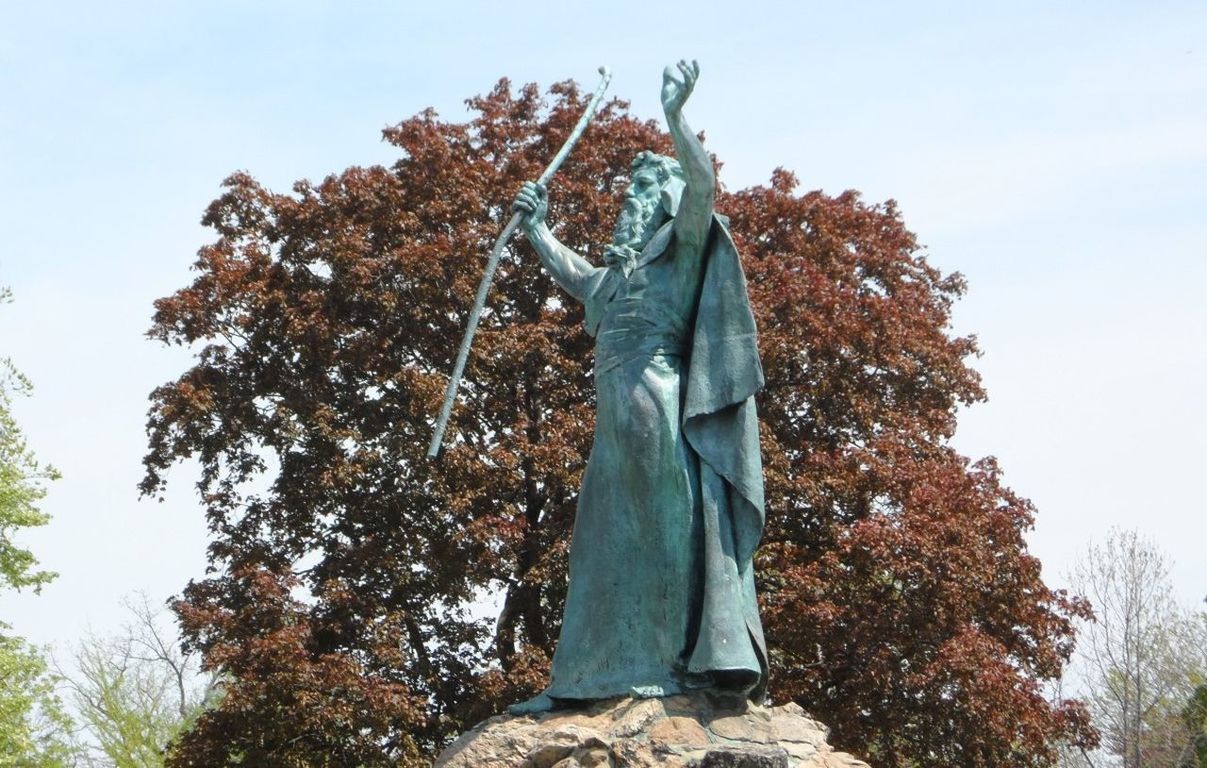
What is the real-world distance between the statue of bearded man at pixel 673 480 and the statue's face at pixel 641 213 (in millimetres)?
164

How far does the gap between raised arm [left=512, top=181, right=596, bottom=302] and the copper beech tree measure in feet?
26.3

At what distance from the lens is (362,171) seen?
19.7 m

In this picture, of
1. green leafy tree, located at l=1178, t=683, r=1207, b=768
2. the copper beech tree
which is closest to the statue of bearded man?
the copper beech tree

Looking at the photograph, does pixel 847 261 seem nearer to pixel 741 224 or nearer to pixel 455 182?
pixel 741 224

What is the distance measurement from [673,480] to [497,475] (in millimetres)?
9721

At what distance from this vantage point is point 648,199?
827 cm

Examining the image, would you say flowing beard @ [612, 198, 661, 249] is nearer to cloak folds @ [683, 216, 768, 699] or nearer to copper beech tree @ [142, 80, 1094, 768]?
cloak folds @ [683, 216, 768, 699]

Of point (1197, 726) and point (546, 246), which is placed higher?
point (1197, 726)

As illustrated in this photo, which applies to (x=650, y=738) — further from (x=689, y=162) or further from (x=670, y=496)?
(x=689, y=162)

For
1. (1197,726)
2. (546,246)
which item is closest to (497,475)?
(546,246)

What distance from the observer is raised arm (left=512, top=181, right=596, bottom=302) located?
8.49m

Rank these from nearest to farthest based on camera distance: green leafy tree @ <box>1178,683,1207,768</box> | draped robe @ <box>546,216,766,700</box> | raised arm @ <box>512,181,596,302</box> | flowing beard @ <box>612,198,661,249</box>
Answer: draped robe @ <box>546,216,766,700</box> < flowing beard @ <box>612,198,661,249</box> < raised arm @ <box>512,181,596,302</box> < green leafy tree @ <box>1178,683,1207,768</box>

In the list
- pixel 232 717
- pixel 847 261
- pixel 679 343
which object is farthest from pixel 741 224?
pixel 679 343

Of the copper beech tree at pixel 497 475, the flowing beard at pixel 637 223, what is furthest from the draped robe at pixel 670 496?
the copper beech tree at pixel 497 475
